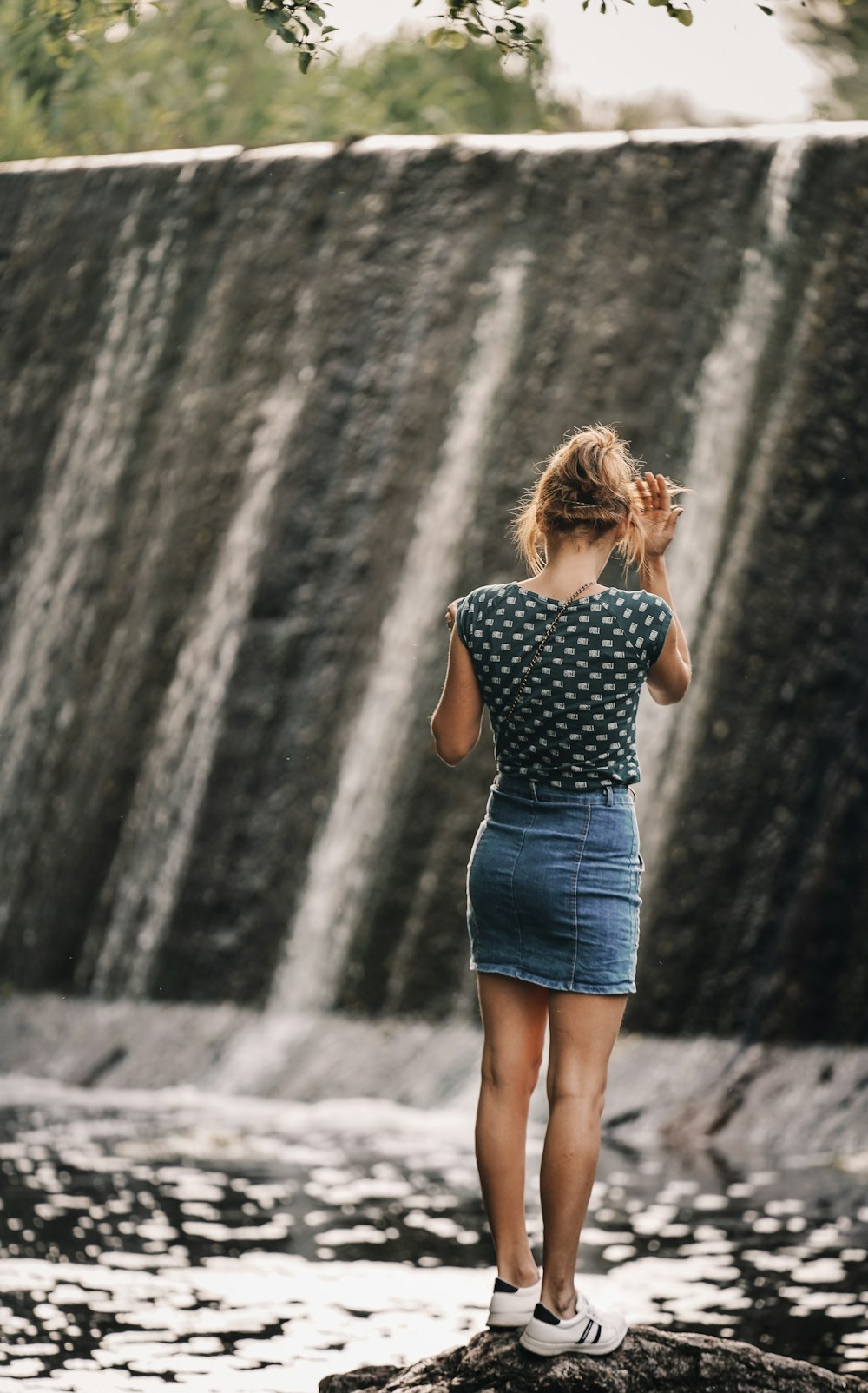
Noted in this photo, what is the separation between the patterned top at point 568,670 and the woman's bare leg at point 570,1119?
0.41m

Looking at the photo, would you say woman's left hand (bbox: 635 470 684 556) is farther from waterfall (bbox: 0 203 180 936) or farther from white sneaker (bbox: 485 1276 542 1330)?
waterfall (bbox: 0 203 180 936)

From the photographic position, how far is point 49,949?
33.1 ft

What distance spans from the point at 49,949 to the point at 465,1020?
8.35 feet

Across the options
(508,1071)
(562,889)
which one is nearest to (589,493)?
(562,889)

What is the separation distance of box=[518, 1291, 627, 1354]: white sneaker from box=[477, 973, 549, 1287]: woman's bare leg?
0.38ft

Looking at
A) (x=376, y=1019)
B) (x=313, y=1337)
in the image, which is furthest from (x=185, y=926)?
(x=313, y=1337)

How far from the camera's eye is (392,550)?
32.6 ft

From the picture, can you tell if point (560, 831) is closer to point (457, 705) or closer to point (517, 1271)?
point (457, 705)

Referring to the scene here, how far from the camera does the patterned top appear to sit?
3.52 metres

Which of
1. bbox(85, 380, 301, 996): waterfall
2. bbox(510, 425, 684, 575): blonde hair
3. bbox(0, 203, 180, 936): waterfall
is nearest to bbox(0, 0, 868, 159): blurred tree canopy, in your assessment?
bbox(0, 203, 180, 936): waterfall

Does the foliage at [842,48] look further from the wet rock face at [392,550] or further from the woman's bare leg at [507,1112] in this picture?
the woman's bare leg at [507,1112]

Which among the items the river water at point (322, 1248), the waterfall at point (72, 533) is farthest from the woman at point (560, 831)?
the waterfall at point (72, 533)

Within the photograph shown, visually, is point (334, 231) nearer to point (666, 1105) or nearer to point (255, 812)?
point (255, 812)

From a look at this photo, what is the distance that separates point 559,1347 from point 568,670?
120 centimetres
